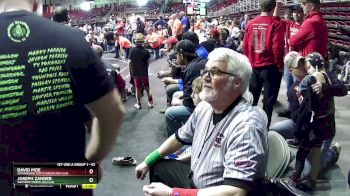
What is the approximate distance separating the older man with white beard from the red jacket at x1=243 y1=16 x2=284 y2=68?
2.69m

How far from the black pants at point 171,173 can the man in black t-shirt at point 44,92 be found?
1.38 m

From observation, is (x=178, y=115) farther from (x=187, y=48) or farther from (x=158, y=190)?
(x=158, y=190)

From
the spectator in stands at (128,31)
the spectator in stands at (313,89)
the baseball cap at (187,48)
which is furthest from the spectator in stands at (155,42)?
the spectator in stands at (313,89)

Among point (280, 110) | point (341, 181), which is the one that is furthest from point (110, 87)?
point (280, 110)

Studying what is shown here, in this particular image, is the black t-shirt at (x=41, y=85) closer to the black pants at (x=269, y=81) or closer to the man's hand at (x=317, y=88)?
the man's hand at (x=317, y=88)

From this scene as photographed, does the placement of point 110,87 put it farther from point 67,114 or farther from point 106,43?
point 106,43

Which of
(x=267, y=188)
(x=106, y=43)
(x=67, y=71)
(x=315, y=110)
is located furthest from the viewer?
(x=106, y=43)

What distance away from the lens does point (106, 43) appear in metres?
20.3

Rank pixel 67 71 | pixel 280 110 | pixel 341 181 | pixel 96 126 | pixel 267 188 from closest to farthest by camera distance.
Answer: pixel 67 71 < pixel 96 126 < pixel 267 188 < pixel 341 181 < pixel 280 110

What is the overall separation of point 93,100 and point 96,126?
3.8 inches

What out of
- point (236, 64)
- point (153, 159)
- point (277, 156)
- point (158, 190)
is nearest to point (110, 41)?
point (277, 156)

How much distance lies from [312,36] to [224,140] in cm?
323
